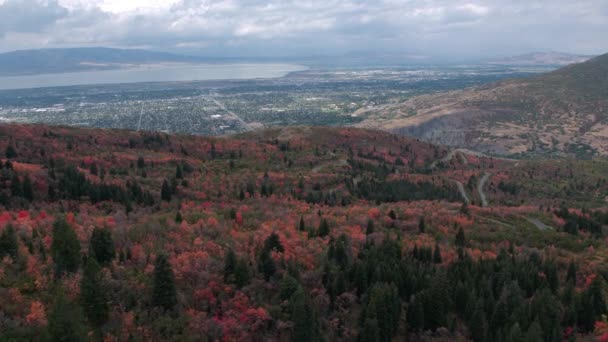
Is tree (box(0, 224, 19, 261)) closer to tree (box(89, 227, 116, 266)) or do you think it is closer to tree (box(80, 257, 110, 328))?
tree (box(89, 227, 116, 266))

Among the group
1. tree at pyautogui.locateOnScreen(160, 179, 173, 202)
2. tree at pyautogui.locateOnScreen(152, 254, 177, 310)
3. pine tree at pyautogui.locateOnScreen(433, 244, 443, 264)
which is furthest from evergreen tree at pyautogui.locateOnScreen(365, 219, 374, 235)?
tree at pyautogui.locateOnScreen(160, 179, 173, 202)

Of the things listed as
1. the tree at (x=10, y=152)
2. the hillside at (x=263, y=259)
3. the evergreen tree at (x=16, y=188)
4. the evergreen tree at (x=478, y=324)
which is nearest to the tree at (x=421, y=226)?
the hillside at (x=263, y=259)

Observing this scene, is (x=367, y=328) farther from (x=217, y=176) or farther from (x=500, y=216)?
(x=217, y=176)

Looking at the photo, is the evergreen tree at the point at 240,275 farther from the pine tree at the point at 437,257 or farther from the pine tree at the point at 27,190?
the pine tree at the point at 27,190

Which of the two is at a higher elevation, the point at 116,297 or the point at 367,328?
the point at 116,297

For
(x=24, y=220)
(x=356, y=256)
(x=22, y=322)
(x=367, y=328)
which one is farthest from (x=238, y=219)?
(x=22, y=322)

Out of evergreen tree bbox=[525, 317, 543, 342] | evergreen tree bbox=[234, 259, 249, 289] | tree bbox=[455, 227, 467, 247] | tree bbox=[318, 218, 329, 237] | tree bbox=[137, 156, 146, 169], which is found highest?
tree bbox=[137, 156, 146, 169]
